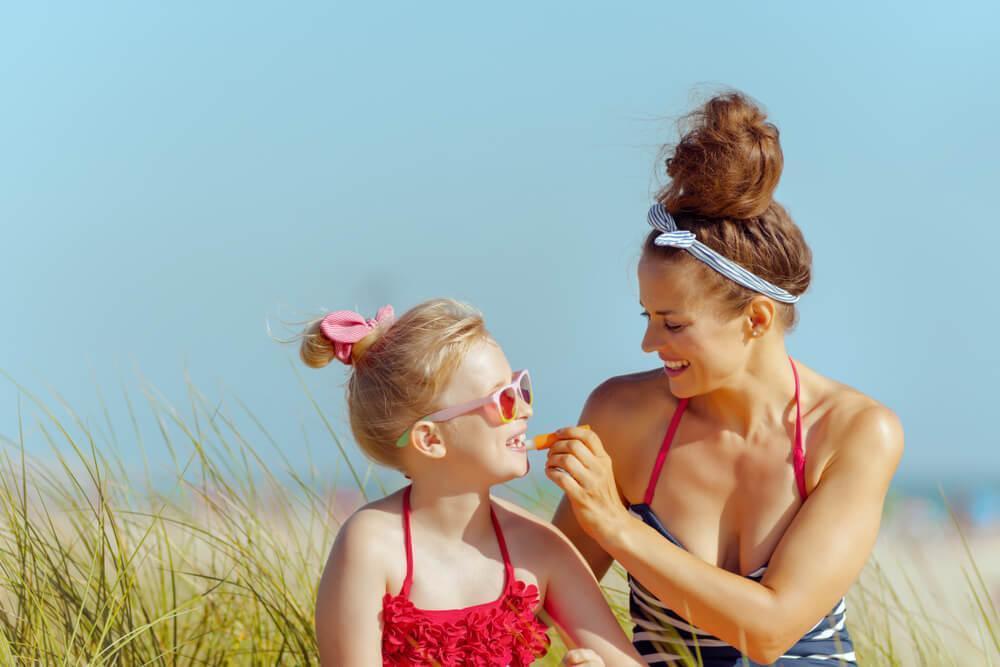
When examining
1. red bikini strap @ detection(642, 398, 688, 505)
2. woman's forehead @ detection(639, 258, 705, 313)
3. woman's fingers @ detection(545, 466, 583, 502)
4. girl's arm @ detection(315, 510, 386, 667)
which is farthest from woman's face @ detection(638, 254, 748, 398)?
girl's arm @ detection(315, 510, 386, 667)

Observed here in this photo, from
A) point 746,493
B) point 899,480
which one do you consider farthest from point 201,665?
point 899,480

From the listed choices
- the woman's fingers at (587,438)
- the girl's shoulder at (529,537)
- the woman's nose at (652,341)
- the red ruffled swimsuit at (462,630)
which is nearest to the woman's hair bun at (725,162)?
the woman's nose at (652,341)

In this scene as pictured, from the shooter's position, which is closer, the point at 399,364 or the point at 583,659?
the point at 583,659

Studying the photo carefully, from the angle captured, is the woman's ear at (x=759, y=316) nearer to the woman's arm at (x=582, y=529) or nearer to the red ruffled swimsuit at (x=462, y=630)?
the woman's arm at (x=582, y=529)

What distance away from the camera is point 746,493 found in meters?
3.82

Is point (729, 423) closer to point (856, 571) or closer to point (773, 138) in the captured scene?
point (856, 571)

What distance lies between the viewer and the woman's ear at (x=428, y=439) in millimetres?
3381

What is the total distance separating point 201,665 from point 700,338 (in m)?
2.51

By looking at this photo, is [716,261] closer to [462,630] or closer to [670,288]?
[670,288]

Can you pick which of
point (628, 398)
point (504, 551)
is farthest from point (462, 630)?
point (628, 398)

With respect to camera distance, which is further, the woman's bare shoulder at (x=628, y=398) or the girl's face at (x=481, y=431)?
the woman's bare shoulder at (x=628, y=398)

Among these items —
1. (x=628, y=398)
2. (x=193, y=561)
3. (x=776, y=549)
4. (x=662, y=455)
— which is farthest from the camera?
(x=193, y=561)

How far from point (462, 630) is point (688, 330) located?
1.15 m

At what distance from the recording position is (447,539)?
11.2ft
